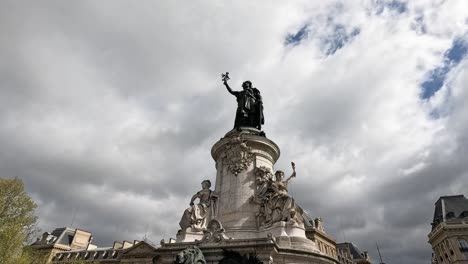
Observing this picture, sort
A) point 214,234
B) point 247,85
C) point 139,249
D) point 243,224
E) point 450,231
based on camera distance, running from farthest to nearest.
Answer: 1. point 450,231
2. point 139,249
3. point 247,85
4. point 243,224
5. point 214,234

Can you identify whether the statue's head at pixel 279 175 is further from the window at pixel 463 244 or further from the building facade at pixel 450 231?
the window at pixel 463 244

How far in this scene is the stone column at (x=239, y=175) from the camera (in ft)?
42.4

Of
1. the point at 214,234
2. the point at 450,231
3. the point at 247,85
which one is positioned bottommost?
Result: the point at 214,234

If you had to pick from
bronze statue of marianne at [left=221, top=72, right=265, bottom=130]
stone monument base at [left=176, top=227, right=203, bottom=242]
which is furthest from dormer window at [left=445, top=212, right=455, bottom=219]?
stone monument base at [left=176, top=227, right=203, bottom=242]

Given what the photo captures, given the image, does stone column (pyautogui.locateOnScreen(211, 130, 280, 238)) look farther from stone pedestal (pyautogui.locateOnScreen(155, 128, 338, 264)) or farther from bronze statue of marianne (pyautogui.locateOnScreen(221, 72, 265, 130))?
bronze statue of marianne (pyautogui.locateOnScreen(221, 72, 265, 130))

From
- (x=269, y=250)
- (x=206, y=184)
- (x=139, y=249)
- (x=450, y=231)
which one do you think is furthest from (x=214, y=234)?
(x=450, y=231)

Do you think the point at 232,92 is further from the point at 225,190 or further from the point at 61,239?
the point at 61,239

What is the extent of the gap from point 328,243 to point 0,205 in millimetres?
46948

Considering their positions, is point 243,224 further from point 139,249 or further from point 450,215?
point 450,215

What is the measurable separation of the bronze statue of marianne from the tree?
1543cm

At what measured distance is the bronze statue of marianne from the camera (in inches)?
695

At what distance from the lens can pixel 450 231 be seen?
48.8 m

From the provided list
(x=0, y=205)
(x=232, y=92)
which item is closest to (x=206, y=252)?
(x=232, y=92)

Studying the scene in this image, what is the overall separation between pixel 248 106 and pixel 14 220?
1726 cm
